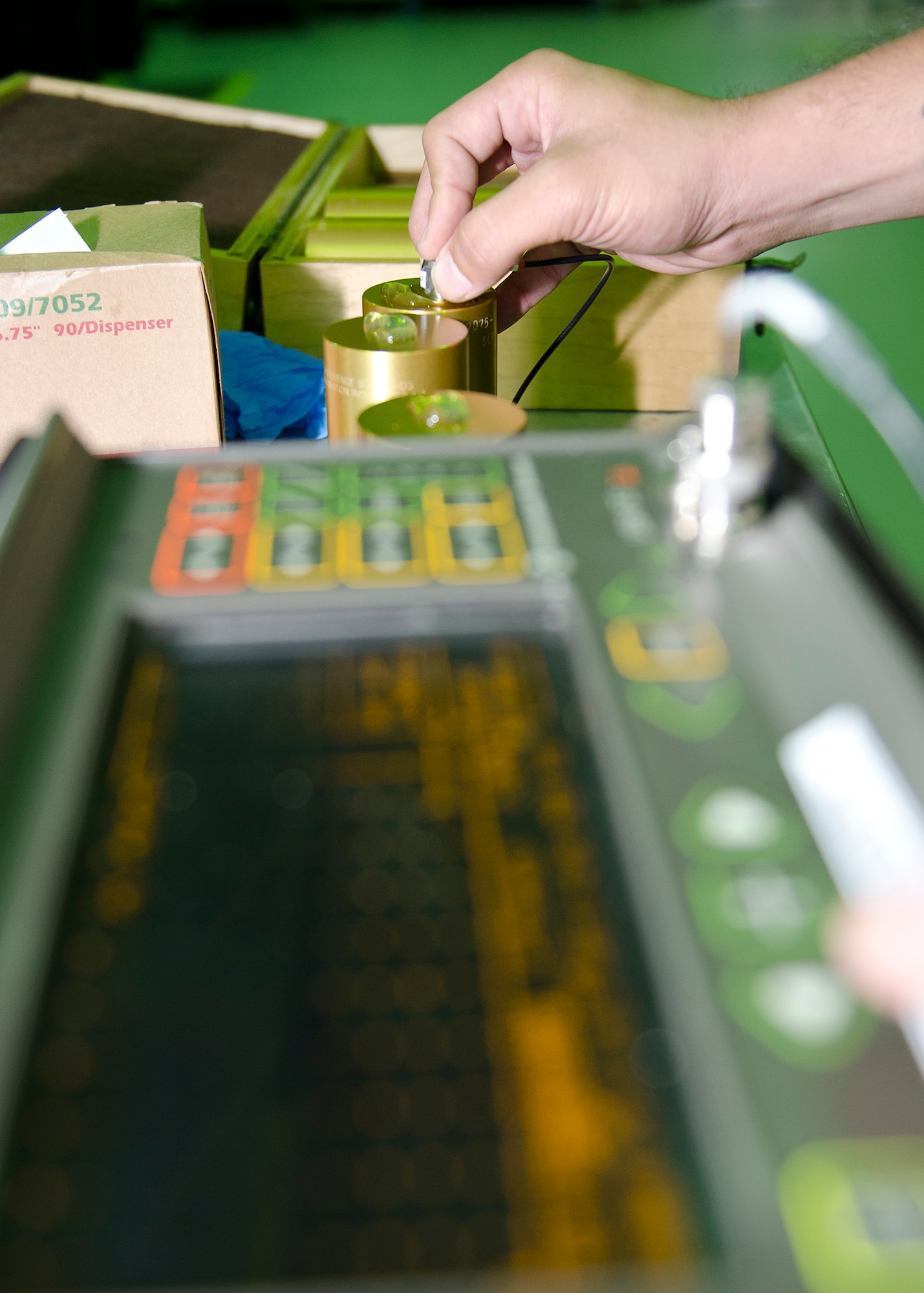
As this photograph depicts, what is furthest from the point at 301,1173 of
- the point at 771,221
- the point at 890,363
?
the point at 890,363

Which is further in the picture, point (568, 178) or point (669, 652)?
point (568, 178)

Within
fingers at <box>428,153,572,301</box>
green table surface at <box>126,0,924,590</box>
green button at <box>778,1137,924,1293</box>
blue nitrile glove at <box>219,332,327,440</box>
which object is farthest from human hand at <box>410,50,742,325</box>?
green button at <box>778,1137,924,1293</box>

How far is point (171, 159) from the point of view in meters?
1.45

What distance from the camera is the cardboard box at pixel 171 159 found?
1.09 m

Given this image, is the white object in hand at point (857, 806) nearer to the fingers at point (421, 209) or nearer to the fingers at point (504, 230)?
the fingers at point (504, 230)

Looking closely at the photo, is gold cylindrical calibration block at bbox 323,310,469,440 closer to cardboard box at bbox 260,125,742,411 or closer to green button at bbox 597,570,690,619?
green button at bbox 597,570,690,619

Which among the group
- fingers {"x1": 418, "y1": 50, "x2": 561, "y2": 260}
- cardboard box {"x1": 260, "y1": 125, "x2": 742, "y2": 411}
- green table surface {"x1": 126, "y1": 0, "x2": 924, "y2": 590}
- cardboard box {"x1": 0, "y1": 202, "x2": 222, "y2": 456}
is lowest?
green table surface {"x1": 126, "y1": 0, "x2": 924, "y2": 590}

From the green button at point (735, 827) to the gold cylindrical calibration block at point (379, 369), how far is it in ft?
1.11

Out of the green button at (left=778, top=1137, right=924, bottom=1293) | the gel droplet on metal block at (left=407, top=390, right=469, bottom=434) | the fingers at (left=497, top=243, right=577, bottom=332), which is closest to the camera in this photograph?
the green button at (left=778, top=1137, right=924, bottom=1293)

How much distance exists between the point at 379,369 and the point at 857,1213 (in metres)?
0.48

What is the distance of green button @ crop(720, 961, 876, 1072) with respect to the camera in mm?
243

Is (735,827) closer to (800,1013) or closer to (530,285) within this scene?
(800,1013)

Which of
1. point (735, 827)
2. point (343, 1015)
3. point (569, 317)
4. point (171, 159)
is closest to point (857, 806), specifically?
point (735, 827)

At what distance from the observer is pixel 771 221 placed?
880mm
